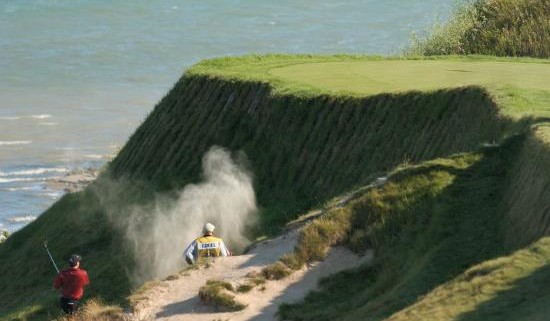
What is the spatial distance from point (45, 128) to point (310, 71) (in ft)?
88.9

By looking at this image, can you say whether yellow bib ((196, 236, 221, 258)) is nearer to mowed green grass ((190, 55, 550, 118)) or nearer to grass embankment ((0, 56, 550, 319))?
grass embankment ((0, 56, 550, 319))

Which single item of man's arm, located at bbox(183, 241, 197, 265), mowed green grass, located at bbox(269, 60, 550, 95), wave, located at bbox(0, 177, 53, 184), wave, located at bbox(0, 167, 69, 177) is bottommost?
wave, located at bbox(0, 177, 53, 184)

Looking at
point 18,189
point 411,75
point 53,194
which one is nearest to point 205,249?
point 411,75

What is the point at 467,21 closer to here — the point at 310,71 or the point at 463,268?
the point at 310,71

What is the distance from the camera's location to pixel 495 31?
34219 millimetres

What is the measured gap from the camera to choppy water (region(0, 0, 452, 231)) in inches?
1889

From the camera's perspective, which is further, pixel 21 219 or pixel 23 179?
pixel 23 179

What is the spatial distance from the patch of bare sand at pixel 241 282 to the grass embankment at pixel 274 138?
319 cm

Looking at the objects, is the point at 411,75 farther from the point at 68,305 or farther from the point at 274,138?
the point at 68,305

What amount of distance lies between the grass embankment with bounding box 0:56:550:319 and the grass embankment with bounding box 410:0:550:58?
15.1 feet

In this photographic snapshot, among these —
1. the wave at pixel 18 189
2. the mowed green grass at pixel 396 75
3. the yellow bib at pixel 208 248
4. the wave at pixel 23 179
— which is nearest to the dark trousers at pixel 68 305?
the yellow bib at pixel 208 248

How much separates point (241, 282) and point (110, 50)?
57.2 m

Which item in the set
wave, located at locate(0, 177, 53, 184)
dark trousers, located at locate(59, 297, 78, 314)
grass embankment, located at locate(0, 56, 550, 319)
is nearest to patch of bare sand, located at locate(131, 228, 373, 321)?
dark trousers, located at locate(59, 297, 78, 314)

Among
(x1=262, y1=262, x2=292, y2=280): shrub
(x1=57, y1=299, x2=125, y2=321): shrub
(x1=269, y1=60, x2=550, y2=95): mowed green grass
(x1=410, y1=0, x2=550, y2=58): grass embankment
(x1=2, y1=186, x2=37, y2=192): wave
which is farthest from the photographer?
(x1=2, y1=186, x2=37, y2=192): wave
